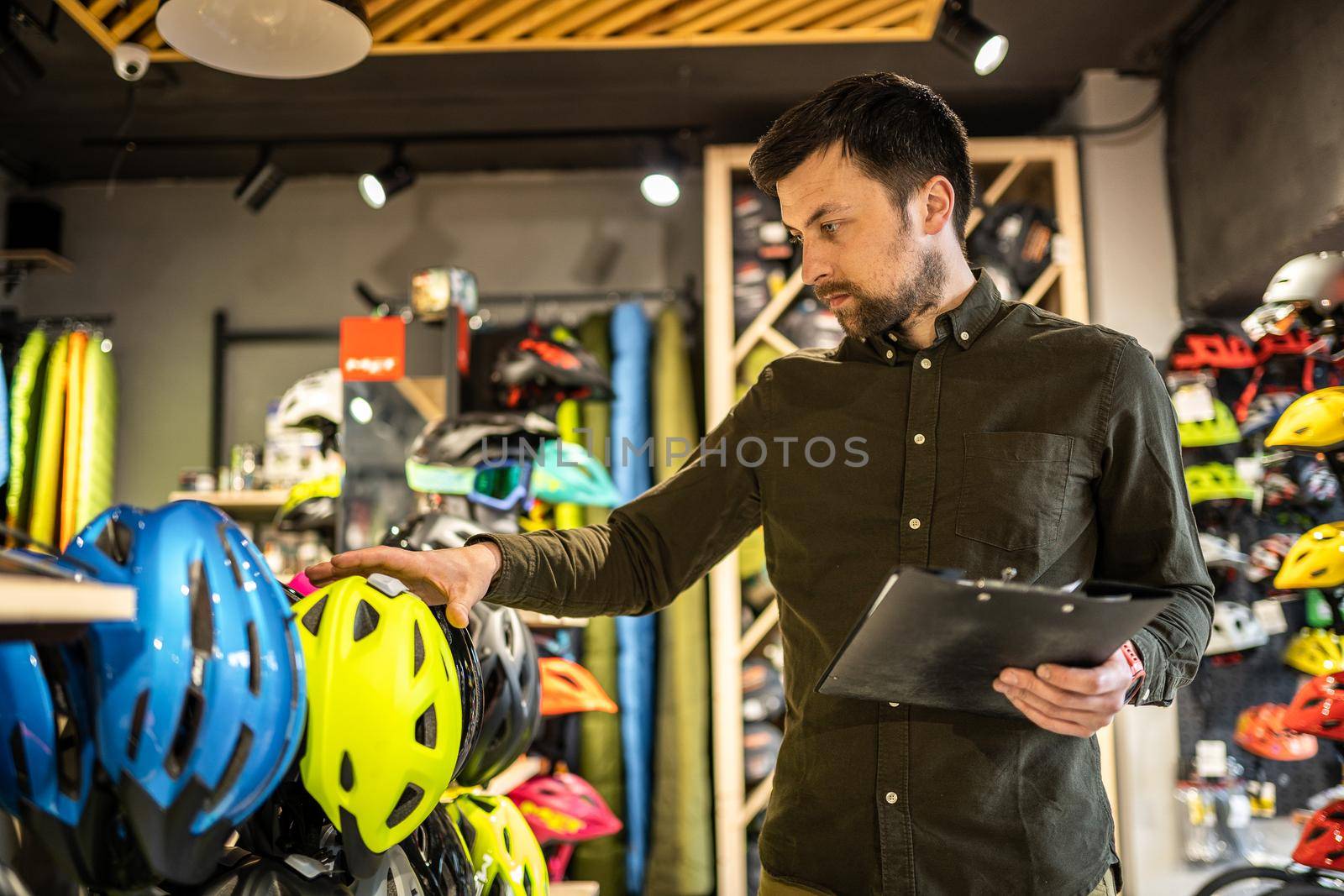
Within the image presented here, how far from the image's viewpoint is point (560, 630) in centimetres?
314

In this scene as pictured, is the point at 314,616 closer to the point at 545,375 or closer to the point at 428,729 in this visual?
the point at 428,729

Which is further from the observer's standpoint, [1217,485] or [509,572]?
[1217,485]

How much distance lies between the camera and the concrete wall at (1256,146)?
2836 millimetres

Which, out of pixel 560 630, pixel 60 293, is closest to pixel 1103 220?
pixel 560 630

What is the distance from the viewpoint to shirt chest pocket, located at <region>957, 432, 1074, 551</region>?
1.34 m

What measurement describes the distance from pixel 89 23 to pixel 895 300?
281 centimetres

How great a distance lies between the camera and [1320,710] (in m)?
2.28

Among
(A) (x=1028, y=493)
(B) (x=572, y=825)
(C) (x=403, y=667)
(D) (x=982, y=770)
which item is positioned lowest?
(B) (x=572, y=825)

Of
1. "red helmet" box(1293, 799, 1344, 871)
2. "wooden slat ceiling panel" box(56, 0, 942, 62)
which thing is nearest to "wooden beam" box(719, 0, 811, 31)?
"wooden slat ceiling panel" box(56, 0, 942, 62)

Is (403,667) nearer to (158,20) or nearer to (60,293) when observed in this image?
(158,20)

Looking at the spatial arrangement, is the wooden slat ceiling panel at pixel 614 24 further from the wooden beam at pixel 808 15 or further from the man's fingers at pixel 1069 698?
the man's fingers at pixel 1069 698

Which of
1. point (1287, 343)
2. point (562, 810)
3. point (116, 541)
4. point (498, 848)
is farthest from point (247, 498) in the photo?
point (1287, 343)

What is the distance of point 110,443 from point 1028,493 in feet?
11.9

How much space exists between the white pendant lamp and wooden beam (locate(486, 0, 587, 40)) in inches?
40.2
